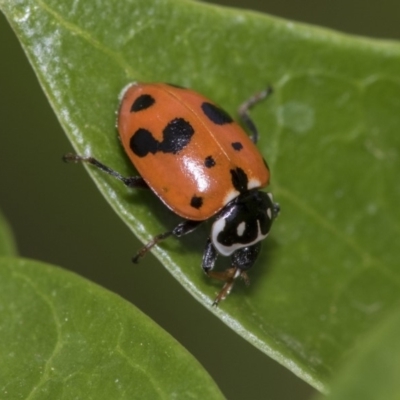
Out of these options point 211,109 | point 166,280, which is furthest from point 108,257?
point 211,109

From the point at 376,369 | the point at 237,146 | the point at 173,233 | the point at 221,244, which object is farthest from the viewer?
the point at 221,244

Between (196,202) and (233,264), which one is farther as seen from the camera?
(233,264)

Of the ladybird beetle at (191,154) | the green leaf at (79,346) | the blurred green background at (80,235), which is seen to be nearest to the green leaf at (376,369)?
the green leaf at (79,346)

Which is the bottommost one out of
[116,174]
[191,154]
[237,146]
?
[237,146]

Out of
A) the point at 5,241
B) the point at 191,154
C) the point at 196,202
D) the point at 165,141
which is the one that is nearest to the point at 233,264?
the point at 196,202

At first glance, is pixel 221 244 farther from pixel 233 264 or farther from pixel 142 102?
pixel 142 102

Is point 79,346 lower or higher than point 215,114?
higher

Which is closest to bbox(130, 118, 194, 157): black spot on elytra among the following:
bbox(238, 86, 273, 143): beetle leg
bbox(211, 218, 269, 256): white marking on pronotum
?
bbox(238, 86, 273, 143): beetle leg

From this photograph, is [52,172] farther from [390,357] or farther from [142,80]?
[390,357]
